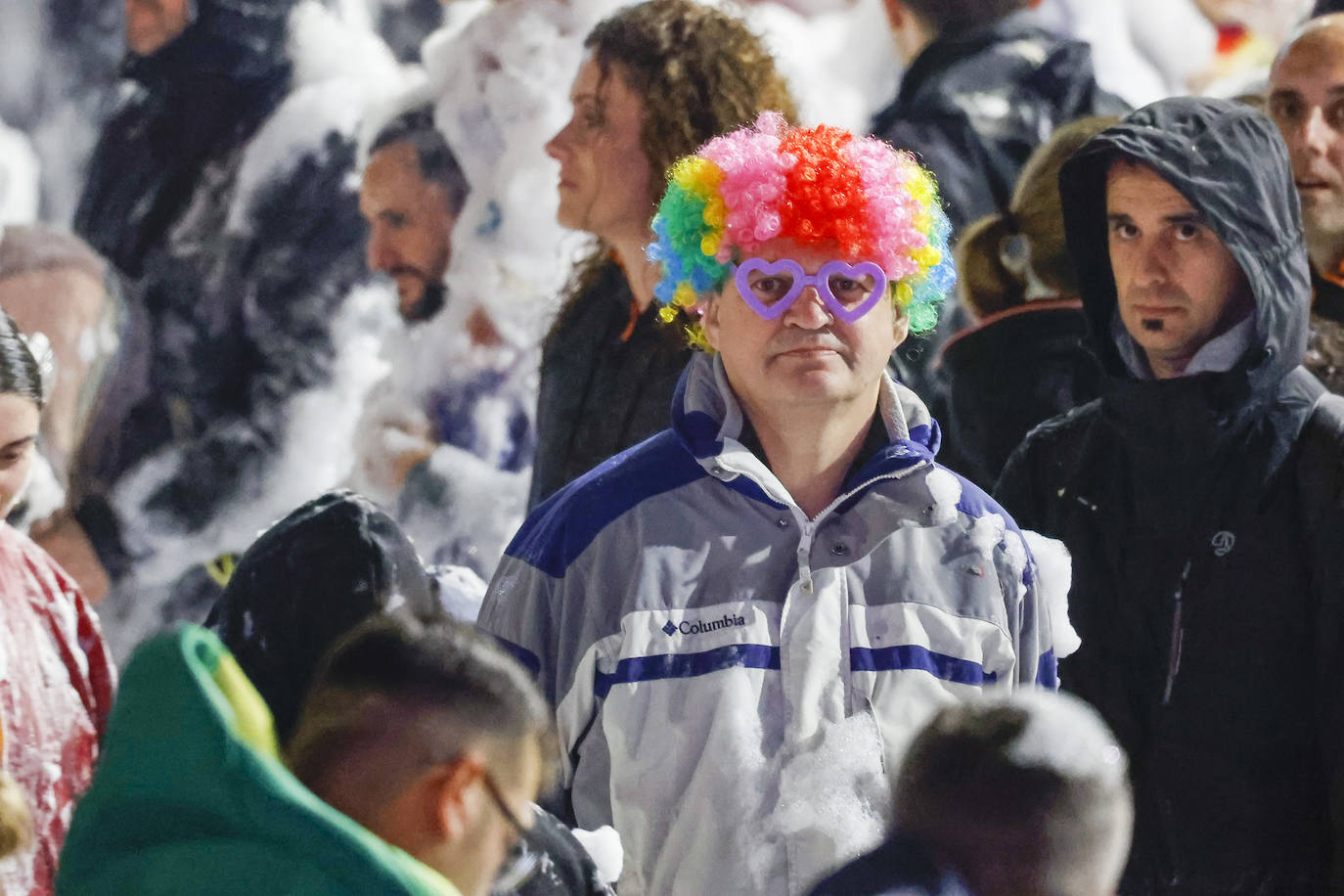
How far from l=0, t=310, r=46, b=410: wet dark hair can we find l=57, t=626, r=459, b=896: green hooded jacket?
1537 mm

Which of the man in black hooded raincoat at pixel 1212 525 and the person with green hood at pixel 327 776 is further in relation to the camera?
the man in black hooded raincoat at pixel 1212 525

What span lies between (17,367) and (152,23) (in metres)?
1.19

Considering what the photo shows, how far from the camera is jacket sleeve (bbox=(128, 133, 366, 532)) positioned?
139 inches

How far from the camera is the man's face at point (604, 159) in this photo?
330 centimetres

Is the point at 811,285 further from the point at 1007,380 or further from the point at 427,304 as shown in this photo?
the point at 427,304

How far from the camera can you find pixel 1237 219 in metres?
2.70

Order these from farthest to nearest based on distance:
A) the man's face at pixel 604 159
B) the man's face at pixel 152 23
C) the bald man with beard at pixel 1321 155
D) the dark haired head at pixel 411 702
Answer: the man's face at pixel 152 23 → the man's face at pixel 604 159 → the bald man with beard at pixel 1321 155 → the dark haired head at pixel 411 702

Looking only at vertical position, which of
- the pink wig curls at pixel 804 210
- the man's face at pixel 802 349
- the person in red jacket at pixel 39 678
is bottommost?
the person in red jacket at pixel 39 678

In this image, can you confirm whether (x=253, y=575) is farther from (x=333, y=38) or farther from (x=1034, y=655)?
(x=333, y=38)

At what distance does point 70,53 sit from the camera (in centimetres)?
351

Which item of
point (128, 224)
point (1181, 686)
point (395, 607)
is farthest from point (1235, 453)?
point (128, 224)

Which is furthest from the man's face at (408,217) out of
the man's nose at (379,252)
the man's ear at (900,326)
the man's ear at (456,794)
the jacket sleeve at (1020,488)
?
the man's ear at (456,794)

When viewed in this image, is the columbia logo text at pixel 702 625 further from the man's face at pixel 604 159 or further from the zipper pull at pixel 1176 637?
the man's face at pixel 604 159

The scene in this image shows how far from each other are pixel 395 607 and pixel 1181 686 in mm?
1261
